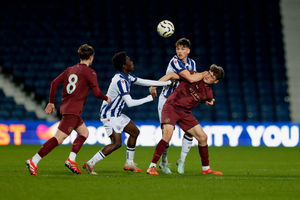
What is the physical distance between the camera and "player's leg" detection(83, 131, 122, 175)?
24.2 ft

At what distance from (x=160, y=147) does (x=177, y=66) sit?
3.76 feet

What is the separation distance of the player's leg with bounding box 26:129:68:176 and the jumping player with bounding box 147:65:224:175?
136 cm

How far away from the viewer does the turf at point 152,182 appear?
5508 millimetres

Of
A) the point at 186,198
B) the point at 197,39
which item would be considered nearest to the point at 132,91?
the point at 197,39

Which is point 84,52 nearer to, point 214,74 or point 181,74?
point 181,74

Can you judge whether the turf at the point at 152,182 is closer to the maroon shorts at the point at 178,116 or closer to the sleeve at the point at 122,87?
the maroon shorts at the point at 178,116

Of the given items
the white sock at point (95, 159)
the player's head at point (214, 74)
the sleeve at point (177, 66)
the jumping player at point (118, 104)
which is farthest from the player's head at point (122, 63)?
the white sock at point (95, 159)

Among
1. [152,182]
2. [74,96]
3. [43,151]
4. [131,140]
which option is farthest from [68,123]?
[152,182]

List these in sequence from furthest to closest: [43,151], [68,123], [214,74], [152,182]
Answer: [214,74], [68,123], [43,151], [152,182]

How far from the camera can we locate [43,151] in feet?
22.8

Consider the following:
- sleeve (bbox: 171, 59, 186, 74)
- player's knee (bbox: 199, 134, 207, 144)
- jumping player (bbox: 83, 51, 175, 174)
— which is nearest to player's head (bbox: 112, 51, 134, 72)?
jumping player (bbox: 83, 51, 175, 174)

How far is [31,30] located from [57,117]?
131 inches

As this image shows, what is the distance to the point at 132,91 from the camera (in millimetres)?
16234

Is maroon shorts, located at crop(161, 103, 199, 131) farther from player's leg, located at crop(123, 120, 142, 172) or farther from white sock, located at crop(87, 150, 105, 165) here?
white sock, located at crop(87, 150, 105, 165)
